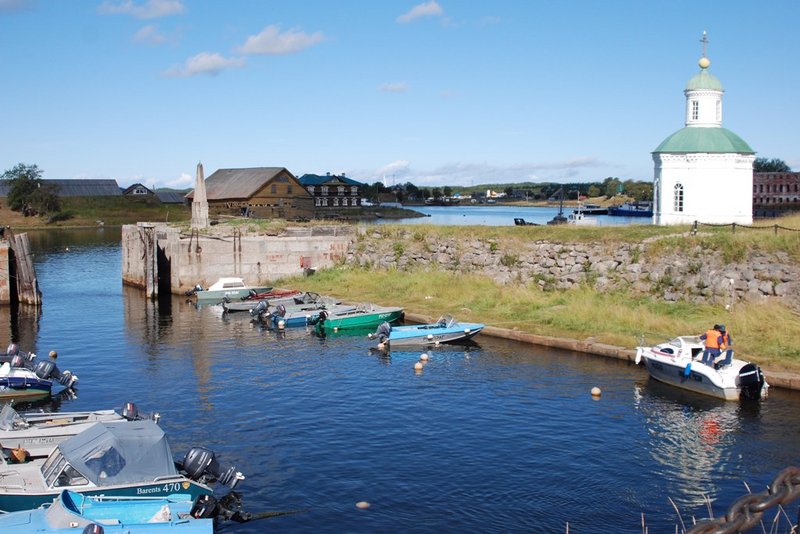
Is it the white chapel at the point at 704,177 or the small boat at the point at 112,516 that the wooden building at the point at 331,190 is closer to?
the white chapel at the point at 704,177

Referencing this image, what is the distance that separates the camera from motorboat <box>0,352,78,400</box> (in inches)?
1155

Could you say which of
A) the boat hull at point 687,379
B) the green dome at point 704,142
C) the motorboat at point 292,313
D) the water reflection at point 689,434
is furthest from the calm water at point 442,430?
the green dome at point 704,142

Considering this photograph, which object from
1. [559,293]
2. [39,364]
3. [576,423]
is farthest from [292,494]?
[559,293]

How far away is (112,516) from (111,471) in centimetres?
172

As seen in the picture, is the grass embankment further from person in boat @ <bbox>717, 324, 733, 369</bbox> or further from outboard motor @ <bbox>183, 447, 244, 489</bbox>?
outboard motor @ <bbox>183, 447, 244, 489</bbox>

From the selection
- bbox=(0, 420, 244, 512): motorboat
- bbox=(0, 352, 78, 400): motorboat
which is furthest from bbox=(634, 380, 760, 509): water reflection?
bbox=(0, 352, 78, 400): motorboat

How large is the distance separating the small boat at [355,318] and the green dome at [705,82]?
27649 mm

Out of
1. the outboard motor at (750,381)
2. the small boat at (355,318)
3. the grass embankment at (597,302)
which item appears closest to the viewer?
the outboard motor at (750,381)

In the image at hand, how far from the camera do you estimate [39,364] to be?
1179 inches

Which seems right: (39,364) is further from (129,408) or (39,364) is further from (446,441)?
(446,441)

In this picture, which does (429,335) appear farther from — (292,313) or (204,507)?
(204,507)

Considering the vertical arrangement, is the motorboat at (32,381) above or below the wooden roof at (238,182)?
below

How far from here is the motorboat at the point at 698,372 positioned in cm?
2703

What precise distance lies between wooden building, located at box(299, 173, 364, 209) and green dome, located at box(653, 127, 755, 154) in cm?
11095
